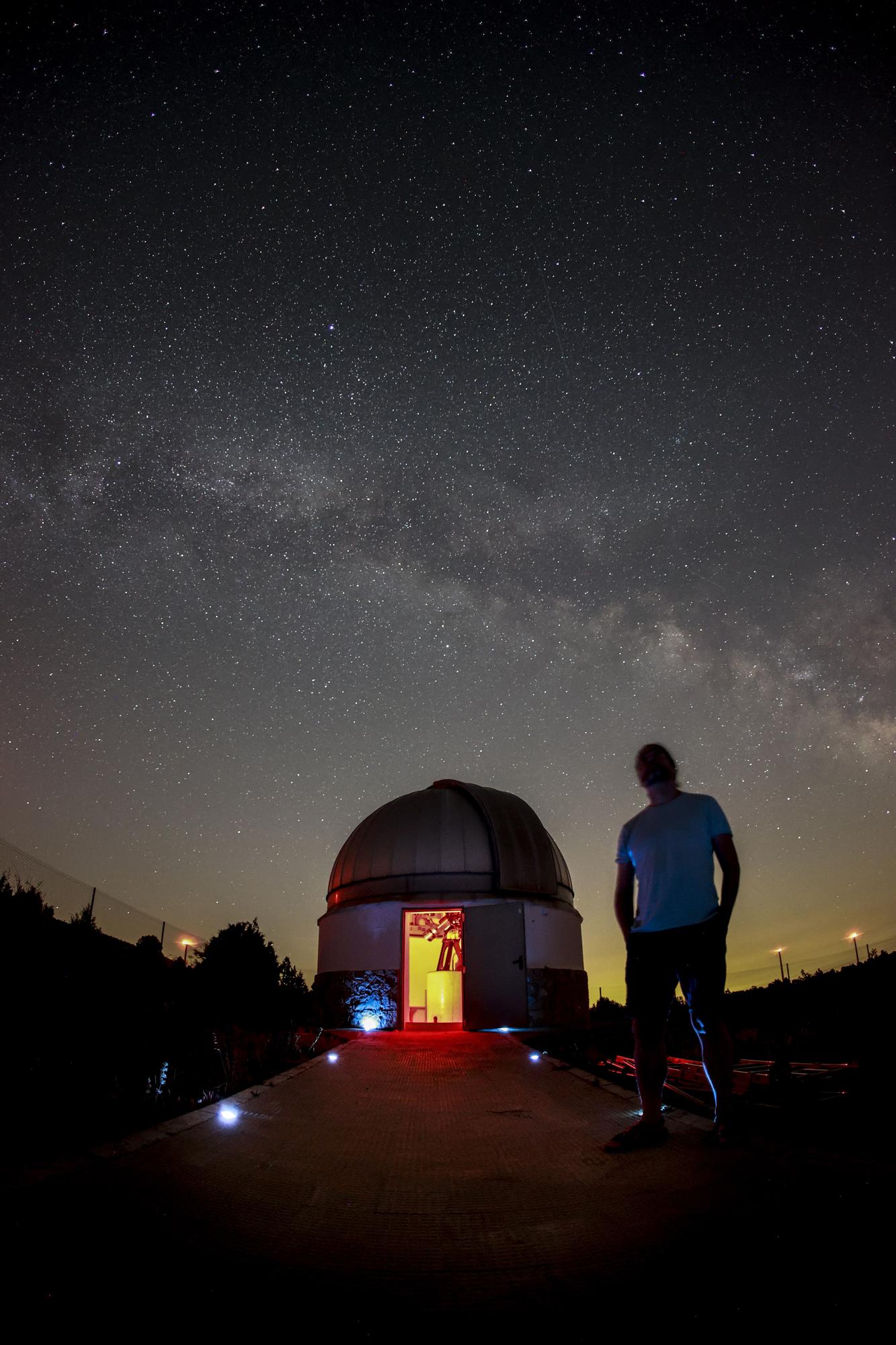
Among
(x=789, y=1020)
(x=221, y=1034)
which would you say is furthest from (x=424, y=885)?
(x=221, y=1034)

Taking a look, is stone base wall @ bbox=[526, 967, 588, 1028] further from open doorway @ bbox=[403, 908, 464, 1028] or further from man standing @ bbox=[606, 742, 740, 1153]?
man standing @ bbox=[606, 742, 740, 1153]

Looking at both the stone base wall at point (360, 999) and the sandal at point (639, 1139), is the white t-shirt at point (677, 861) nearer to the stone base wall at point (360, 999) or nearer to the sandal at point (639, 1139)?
the sandal at point (639, 1139)

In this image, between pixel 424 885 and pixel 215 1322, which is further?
pixel 424 885

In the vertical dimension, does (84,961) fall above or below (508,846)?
below

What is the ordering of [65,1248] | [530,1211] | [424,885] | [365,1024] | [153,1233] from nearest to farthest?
1. [65,1248]
2. [153,1233]
3. [530,1211]
4. [365,1024]
5. [424,885]

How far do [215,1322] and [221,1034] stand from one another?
4.99 m

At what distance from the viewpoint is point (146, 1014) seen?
445 cm

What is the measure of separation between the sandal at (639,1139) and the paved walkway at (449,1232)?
84 mm

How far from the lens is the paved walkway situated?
1.26 m

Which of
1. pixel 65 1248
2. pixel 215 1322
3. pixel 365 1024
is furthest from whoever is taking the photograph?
pixel 365 1024

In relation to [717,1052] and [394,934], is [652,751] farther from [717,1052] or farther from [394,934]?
[394,934]

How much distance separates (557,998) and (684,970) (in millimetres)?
11381

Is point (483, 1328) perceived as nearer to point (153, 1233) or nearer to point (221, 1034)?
point (153, 1233)

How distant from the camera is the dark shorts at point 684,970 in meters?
2.55
